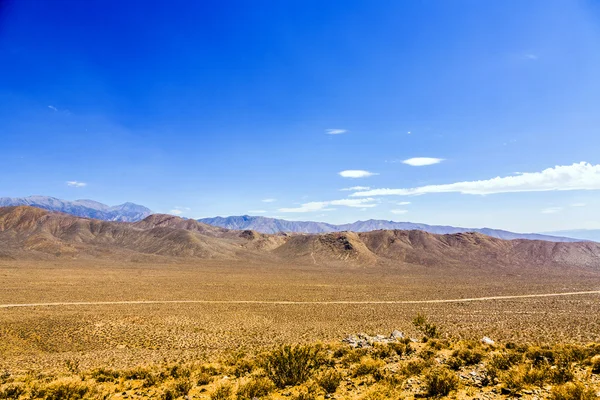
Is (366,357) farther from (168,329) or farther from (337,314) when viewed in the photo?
(337,314)

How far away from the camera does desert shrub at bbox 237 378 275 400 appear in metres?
9.93

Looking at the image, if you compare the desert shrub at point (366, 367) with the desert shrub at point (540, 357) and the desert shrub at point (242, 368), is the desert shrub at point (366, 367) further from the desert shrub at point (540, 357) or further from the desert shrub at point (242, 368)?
the desert shrub at point (540, 357)

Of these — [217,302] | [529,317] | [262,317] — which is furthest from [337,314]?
[529,317]

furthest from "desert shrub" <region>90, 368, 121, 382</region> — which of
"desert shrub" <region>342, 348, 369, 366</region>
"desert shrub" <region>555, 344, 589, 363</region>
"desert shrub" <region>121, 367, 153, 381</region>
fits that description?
"desert shrub" <region>555, 344, 589, 363</region>

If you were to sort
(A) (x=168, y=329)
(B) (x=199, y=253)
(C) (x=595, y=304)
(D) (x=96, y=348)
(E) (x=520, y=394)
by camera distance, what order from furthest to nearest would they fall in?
(B) (x=199, y=253) → (C) (x=595, y=304) → (A) (x=168, y=329) → (D) (x=96, y=348) → (E) (x=520, y=394)

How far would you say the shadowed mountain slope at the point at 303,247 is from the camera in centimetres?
11938

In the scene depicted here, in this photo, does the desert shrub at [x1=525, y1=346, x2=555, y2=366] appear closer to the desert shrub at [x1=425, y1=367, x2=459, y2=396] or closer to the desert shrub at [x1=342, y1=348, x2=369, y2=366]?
the desert shrub at [x1=425, y1=367, x2=459, y2=396]

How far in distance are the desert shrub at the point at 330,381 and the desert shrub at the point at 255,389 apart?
1.58 meters

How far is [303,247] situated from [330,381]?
133601mm

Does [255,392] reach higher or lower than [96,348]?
higher

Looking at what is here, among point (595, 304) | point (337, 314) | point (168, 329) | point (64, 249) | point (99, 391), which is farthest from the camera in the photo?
point (64, 249)

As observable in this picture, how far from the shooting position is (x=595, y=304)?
42.1 metres

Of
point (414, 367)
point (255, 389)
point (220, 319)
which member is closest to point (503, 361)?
point (414, 367)

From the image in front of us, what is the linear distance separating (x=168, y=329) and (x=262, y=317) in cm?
948
